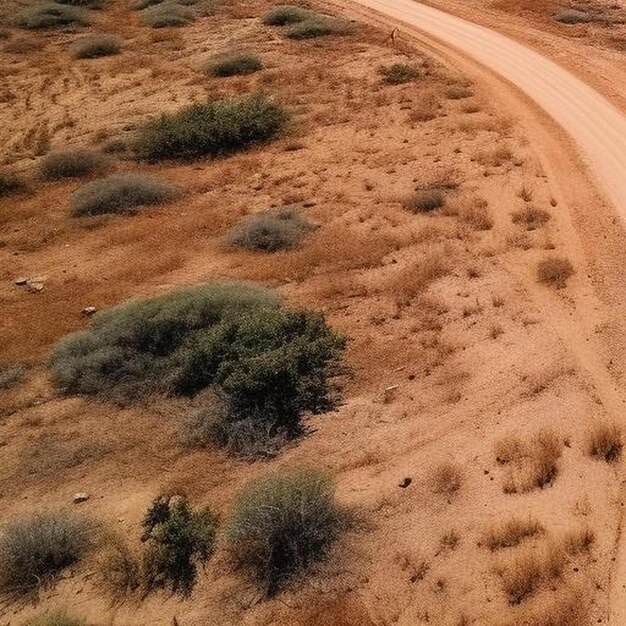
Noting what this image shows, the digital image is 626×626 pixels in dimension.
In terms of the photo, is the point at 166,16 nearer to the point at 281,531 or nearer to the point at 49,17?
the point at 49,17

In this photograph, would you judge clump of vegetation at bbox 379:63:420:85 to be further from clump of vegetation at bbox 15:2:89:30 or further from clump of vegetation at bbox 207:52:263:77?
clump of vegetation at bbox 15:2:89:30

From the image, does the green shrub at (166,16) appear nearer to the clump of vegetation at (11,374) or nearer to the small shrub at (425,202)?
the small shrub at (425,202)

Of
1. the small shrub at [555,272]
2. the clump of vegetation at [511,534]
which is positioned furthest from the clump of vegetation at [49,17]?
the clump of vegetation at [511,534]

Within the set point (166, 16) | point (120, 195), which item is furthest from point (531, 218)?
point (166, 16)

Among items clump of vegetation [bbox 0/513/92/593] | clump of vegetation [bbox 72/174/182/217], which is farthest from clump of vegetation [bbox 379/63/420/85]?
clump of vegetation [bbox 0/513/92/593]

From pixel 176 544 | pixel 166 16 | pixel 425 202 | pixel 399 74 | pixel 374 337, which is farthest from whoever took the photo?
pixel 166 16

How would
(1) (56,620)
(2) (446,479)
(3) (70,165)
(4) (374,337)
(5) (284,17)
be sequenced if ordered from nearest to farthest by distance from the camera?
(1) (56,620) → (2) (446,479) → (4) (374,337) → (3) (70,165) → (5) (284,17)
